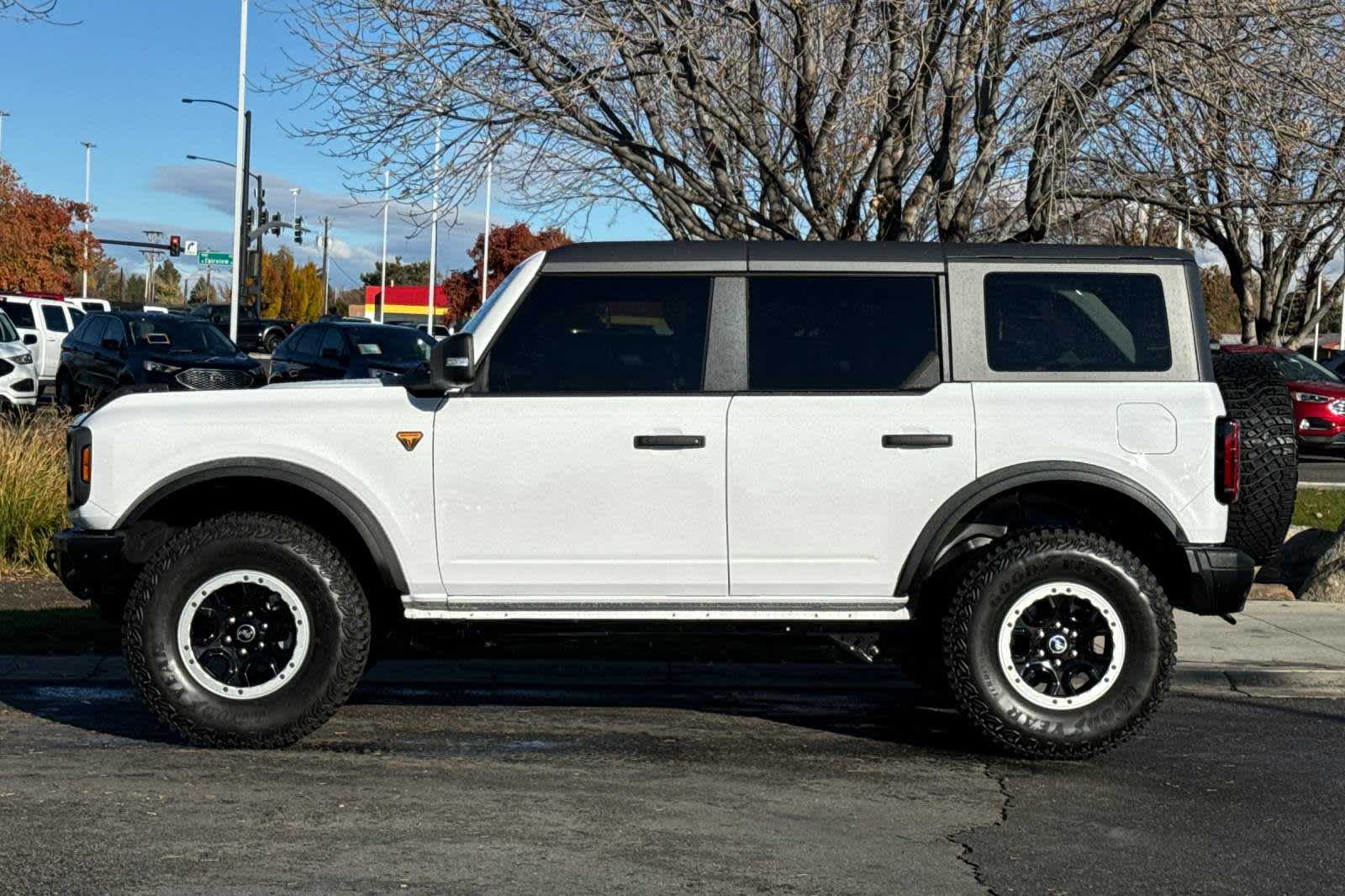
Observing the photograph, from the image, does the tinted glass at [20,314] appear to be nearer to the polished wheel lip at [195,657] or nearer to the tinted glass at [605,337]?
the polished wheel lip at [195,657]

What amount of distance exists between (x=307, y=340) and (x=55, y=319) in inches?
410

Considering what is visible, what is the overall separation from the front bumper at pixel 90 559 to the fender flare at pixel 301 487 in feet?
0.32

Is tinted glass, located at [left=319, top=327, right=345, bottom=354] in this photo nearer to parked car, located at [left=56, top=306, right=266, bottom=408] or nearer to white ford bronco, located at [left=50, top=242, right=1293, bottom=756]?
parked car, located at [left=56, top=306, right=266, bottom=408]

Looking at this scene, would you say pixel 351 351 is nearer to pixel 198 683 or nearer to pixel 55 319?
pixel 55 319

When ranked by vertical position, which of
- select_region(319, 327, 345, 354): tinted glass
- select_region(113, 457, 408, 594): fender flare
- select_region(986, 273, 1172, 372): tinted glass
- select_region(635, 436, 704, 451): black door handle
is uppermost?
select_region(319, 327, 345, 354): tinted glass

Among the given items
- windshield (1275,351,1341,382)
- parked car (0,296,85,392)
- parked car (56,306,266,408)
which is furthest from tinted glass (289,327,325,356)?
windshield (1275,351,1341,382)

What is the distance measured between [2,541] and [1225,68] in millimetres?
8730

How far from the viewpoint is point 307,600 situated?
6.31 meters

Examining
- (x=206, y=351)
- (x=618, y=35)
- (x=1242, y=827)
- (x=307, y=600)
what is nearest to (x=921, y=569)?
(x=1242, y=827)

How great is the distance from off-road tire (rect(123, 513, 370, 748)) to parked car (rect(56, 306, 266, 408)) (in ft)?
57.1

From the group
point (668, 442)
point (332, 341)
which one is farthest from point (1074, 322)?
point (332, 341)

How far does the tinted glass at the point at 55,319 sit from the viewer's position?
3177 cm

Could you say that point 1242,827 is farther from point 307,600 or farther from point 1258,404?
point 307,600

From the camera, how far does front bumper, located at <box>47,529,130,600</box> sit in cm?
635
